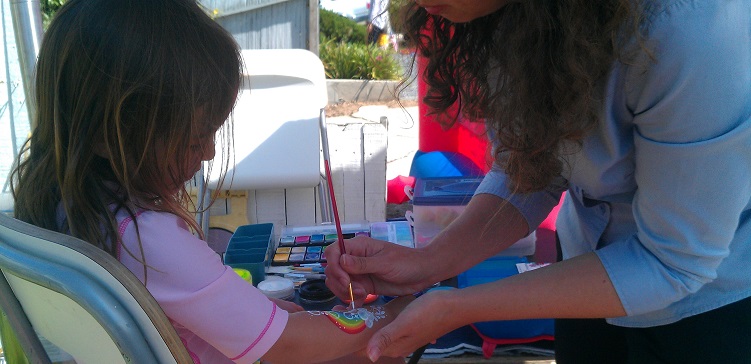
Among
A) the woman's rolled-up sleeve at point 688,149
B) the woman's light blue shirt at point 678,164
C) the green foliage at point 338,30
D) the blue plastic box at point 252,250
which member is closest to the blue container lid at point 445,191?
the blue plastic box at point 252,250

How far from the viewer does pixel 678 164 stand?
0.89 meters

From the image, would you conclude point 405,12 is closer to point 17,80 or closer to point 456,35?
point 456,35

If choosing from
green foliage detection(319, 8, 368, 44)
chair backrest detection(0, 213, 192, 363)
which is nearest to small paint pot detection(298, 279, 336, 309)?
chair backrest detection(0, 213, 192, 363)

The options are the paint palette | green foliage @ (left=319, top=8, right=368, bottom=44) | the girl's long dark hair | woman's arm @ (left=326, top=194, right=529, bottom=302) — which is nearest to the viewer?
the girl's long dark hair

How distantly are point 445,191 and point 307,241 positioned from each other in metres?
0.50

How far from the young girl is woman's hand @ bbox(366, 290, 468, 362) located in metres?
0.18

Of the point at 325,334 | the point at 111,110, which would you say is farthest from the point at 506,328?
the point at 111,110

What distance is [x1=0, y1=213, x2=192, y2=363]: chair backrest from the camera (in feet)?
1.86

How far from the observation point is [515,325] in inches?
73.7

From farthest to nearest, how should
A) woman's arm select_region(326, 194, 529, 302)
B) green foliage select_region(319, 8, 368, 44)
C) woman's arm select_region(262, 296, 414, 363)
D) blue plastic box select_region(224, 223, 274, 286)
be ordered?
green foliage select_region(319, 8, 368, 44), blue plastic box select_region(224, 223, 274, 286), woman's arm select_region(326, 194, 529, 302), woman's arm select_region(262, 296, 414, 363)

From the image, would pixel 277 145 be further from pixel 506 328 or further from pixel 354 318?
pixel 354 318

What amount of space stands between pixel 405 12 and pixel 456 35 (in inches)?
5.4

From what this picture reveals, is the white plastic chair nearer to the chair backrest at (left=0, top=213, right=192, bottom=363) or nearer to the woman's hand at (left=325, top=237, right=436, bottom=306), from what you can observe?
the woman's hand at (left=325, top=237, right=436, bottom=306)

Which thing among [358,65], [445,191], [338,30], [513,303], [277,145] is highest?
[513,303]
